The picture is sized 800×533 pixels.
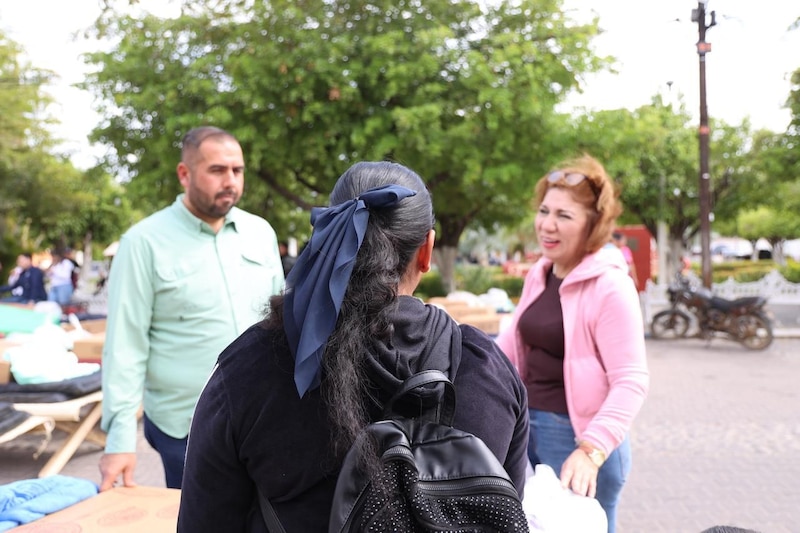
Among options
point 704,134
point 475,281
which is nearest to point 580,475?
point 704,134

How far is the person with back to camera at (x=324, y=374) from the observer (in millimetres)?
1144

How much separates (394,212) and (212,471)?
568 mm

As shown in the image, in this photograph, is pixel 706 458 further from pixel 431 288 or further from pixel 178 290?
pixel 431 288

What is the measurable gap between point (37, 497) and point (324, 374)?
194 cm

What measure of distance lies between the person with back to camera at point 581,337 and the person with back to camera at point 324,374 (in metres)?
1.07

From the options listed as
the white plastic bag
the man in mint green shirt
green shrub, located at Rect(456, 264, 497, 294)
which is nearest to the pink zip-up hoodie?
the white plastic bag

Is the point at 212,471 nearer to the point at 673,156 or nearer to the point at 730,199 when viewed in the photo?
the point at 673,156

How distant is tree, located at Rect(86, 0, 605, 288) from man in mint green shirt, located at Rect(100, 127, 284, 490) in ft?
28.8

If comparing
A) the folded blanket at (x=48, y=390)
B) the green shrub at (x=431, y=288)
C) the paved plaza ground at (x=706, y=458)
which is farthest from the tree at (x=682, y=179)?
the folded blanket at (x=48, y=390)

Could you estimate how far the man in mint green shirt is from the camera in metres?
2.53

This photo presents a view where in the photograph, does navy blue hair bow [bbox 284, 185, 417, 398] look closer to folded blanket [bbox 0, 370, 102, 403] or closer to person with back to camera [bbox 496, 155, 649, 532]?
person with back to camera [bbox 496, 155, 649, 532]

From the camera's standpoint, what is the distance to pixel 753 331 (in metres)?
11.9

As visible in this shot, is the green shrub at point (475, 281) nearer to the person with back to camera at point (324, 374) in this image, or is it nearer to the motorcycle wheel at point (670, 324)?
the motorcycle wheel at point (670, 324)

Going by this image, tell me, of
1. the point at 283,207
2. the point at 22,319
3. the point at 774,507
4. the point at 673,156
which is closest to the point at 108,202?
the point at 283,207
